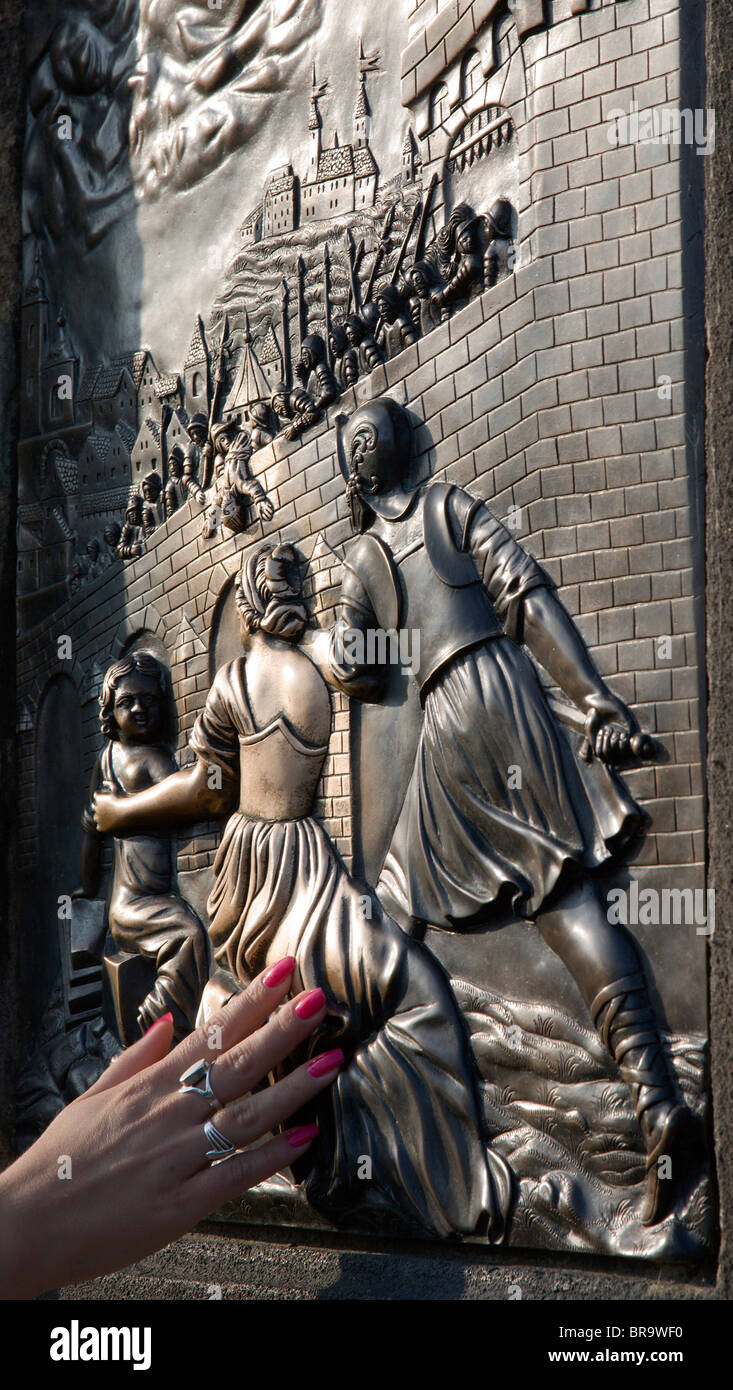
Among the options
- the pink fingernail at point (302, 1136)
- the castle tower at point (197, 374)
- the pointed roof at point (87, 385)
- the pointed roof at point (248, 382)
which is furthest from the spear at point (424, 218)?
the pink fingernail at point (302, 1136)

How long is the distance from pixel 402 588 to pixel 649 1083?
178 cm

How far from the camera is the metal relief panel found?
3893 millimetres

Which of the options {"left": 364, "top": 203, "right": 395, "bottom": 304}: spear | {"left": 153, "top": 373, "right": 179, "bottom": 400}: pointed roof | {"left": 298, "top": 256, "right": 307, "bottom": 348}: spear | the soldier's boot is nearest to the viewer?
the soldier's boot

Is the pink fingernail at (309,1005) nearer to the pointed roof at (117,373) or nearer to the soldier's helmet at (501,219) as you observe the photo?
the soldier's helmet at (501,219)

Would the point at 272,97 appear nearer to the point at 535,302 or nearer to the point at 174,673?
the point at 535,302

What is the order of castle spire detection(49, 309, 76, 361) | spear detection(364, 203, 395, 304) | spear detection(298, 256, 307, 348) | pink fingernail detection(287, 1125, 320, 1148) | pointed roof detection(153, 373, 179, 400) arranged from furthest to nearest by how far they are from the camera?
castle spire detection(49, 309, 76, 361)
pointed roof detection(153, 373, 179, 400)
spear detection(298, 256, 307, 348)
spear detection(364, 203, 395, 304)
pink fingernail detection(287, 1125, 320, 1148)

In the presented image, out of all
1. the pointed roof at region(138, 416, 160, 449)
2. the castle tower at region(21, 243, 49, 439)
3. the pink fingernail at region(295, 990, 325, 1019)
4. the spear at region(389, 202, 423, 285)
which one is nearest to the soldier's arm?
the spear at region(389, 202, 423, 285)

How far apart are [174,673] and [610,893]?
7.54 feet

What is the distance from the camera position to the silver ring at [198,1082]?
3.79 metres

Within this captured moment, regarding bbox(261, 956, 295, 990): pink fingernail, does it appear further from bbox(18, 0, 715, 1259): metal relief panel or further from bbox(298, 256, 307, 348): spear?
bbox(298, 256, 307, 348): spear

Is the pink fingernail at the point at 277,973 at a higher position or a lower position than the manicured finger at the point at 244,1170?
higher

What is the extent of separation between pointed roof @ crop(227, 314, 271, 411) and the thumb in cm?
250

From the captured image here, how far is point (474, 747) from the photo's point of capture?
4.23 m
